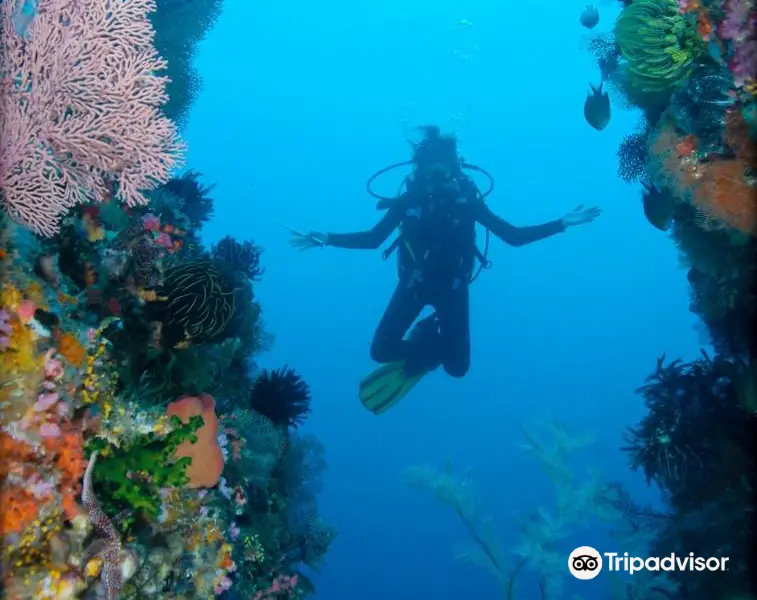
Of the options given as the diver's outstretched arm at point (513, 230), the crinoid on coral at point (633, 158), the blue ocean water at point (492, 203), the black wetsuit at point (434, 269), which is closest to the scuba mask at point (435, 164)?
the black wetsuit at point (434, 269)

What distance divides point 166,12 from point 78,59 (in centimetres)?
645

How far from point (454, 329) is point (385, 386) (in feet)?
5.46

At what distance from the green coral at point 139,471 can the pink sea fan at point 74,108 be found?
158cm

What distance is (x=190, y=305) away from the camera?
4191mm

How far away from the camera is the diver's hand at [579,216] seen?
8.48m

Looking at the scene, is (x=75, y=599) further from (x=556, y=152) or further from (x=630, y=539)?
(x=556, y=152)

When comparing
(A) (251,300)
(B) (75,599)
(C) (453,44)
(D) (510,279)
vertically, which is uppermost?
(B) (75,599)

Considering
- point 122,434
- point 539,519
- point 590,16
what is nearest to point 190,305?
point 122,434

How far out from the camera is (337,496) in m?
54.5

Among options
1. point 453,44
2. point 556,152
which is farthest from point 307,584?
point 556,152

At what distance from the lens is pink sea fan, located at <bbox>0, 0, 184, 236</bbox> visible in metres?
3.39

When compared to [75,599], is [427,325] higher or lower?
lower

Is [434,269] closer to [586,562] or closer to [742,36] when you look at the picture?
[586,562]

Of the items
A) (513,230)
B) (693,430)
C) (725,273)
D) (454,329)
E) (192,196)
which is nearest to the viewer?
(725,273)
